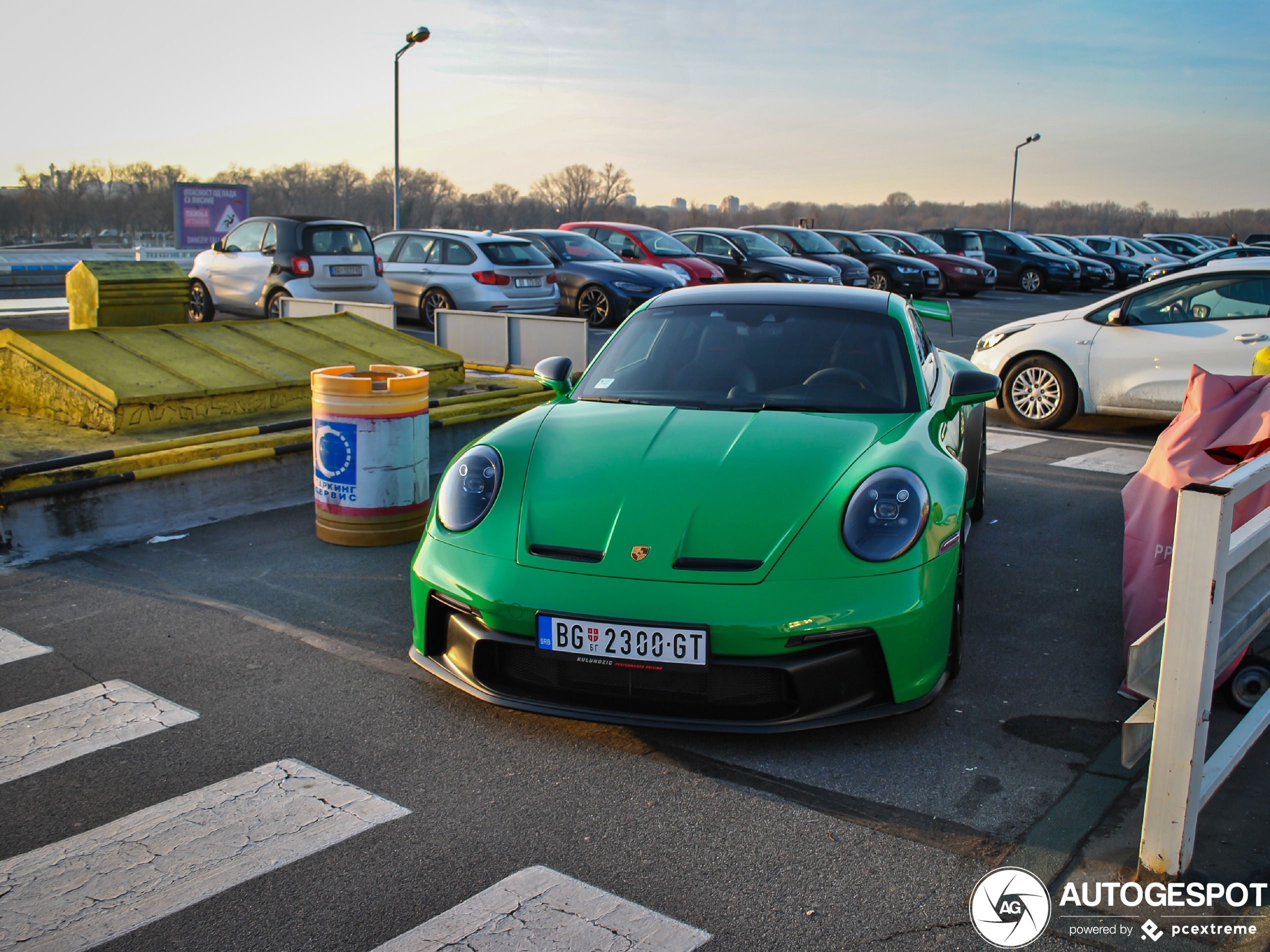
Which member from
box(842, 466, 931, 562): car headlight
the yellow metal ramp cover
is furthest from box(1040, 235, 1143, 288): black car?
box(842, 466, 931, 562): car headlight

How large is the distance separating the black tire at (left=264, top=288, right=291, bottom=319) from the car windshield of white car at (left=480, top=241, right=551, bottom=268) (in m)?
2.88

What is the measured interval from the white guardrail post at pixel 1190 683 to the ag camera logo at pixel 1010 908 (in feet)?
1.05

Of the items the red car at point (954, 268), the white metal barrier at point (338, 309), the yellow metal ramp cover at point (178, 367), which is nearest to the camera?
the yellow metal ramp cover at point (178, 367)

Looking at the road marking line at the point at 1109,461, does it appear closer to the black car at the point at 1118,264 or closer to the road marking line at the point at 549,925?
the road marking line at the point at 549,925

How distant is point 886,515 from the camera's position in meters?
3.60

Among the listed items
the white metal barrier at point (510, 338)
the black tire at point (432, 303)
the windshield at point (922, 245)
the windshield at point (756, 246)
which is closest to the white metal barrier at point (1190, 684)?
the white metal barrier at point (510, 338)

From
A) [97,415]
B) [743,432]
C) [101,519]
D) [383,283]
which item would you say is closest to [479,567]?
[743,432]

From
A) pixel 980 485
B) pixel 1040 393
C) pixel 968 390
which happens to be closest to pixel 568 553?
pixel 968 390

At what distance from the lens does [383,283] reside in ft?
47.6

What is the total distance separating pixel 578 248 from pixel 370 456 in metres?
12.3

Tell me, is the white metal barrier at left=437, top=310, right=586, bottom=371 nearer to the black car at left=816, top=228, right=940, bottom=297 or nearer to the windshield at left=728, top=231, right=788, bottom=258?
the windshield at left=728, top=231, right=788, bottom=258

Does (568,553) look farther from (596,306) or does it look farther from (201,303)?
(596,306)

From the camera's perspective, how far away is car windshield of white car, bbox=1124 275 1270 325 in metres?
8.88

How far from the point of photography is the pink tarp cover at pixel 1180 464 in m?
4.27
